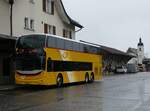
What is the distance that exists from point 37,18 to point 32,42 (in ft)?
33.1

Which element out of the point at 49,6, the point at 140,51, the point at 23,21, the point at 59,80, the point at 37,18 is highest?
the point at 140,51

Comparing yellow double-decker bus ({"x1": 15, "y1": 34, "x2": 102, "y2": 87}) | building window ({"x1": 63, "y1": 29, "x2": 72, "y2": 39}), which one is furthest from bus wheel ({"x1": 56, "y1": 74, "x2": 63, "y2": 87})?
building window ({"x1": 63, "y1": 29, "x2": 72, "y2": 39})

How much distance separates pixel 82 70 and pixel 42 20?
674cm

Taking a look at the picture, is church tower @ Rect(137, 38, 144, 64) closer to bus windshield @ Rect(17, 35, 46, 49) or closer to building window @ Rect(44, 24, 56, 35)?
building window @ Rect(44, 24, 56, 35)

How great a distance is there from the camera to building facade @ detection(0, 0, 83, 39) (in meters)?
32.0

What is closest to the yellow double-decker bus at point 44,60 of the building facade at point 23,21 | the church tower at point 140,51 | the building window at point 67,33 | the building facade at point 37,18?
the building facade at point 23,21

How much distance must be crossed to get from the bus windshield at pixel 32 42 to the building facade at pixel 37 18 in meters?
3.72

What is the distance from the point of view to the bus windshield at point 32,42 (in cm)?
2750

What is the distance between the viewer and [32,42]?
27.7 m

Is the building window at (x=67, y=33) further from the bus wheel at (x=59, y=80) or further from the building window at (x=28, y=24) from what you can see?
the bus wheel at (x=59, y=80)

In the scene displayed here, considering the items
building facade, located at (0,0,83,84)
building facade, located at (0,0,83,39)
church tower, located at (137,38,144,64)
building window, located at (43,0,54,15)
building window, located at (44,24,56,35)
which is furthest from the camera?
church tower, located at (137,38,144,64)

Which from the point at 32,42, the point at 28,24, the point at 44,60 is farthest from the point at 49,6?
the point at 44,60

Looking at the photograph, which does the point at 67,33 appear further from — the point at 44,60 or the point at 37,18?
the point at 44,60

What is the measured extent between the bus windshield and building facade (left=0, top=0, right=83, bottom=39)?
12.2 ft
